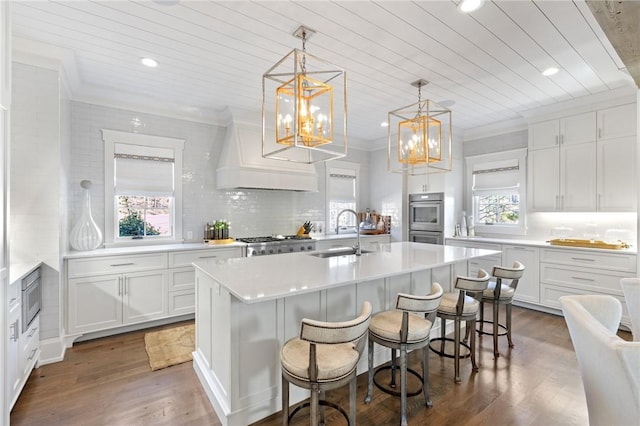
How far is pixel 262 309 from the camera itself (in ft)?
6.79

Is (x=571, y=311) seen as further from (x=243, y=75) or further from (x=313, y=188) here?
(x=313, y=188)

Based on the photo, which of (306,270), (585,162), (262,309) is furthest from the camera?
(585,162)

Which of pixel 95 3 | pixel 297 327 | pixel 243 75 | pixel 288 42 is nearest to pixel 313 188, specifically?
pixel 243 75

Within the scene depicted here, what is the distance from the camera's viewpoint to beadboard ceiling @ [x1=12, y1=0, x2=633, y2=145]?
225cm

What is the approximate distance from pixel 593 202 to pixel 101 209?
6362mm

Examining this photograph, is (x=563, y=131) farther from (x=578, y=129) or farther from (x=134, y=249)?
(x=134, y=249)

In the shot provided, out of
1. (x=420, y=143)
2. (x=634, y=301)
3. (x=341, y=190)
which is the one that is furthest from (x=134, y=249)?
(x=634, y=301)

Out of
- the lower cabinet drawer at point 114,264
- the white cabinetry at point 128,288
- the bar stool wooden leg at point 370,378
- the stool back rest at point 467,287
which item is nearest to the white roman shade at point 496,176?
the stool back rest at point 467,287

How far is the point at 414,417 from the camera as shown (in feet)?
6.84

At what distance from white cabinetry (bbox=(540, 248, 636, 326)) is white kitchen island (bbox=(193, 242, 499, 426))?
7.99ft

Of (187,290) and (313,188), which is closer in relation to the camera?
(187,290)

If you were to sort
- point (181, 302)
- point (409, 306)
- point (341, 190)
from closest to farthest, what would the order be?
point (409, 306) < point (181, 302) < point (341, 190)

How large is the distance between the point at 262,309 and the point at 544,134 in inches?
187

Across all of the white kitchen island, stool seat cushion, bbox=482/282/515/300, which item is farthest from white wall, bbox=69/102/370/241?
stool seat cushion, bbox=482/282/515/300
